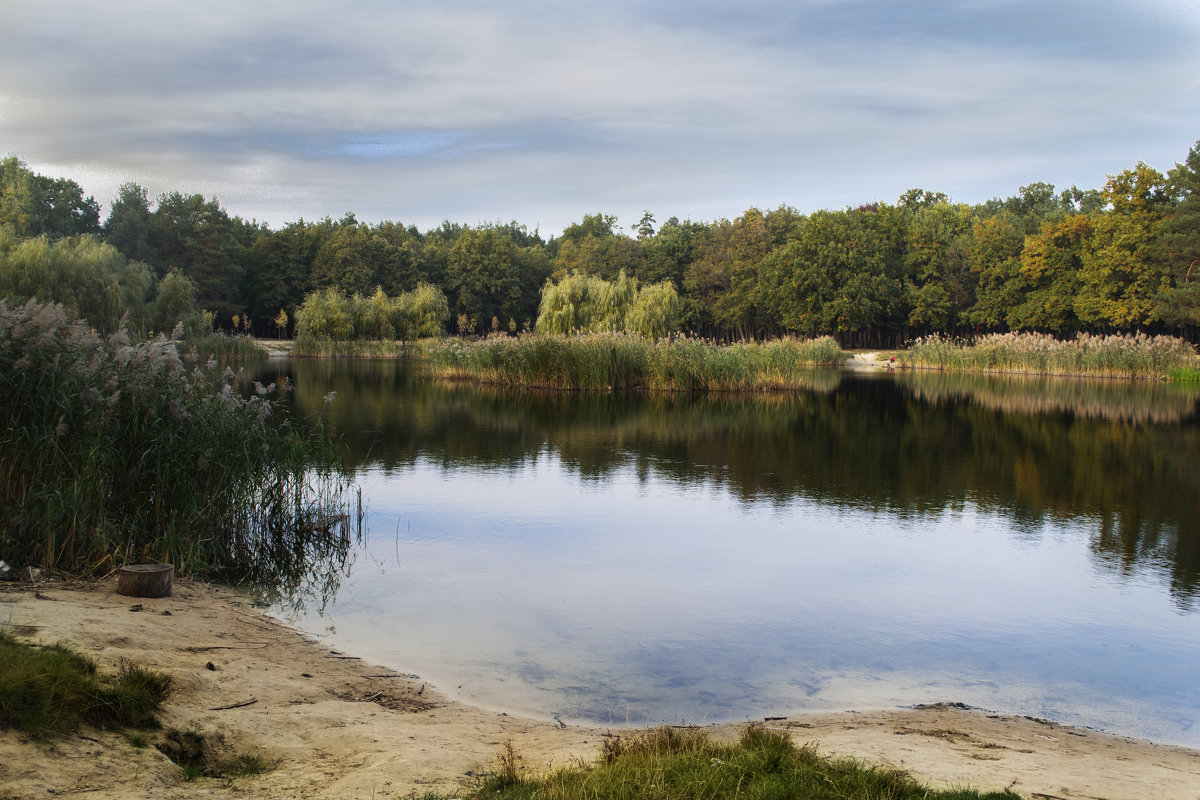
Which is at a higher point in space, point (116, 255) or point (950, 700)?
point (116, 255)

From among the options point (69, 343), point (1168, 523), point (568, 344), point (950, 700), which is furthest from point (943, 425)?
point (69, 343)

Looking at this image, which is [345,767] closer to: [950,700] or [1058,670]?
[950,700]

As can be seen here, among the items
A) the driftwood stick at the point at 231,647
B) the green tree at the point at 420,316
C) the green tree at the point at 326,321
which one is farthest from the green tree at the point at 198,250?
the driftwood stick at the point at 231,647

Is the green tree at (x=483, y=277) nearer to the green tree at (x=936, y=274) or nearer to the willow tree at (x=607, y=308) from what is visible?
the green tree at (x=936, y=274)

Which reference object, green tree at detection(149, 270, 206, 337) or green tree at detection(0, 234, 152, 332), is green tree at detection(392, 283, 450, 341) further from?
green tree at detection(0, 234, 152, 332)

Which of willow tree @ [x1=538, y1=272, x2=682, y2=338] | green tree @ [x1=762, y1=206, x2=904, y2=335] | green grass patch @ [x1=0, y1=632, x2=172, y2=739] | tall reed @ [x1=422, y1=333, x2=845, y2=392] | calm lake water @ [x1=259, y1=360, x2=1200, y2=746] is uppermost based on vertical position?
green tree @ [x1=762, y1=206, x2=904, y2=335]

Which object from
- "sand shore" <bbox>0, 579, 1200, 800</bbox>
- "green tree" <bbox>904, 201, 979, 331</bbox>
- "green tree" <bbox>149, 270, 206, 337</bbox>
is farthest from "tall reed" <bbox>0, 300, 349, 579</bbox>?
"green tree" <bbox>904, 201, 979, 331</bbox>

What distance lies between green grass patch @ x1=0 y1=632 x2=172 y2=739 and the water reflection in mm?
8488

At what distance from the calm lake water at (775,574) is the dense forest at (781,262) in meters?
34.1

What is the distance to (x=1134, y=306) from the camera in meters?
52.1

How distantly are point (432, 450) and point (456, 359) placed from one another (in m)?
19.9

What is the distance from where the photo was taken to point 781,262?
217ft

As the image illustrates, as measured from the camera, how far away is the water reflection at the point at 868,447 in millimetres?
12234

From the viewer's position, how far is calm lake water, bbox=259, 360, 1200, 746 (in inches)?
242
